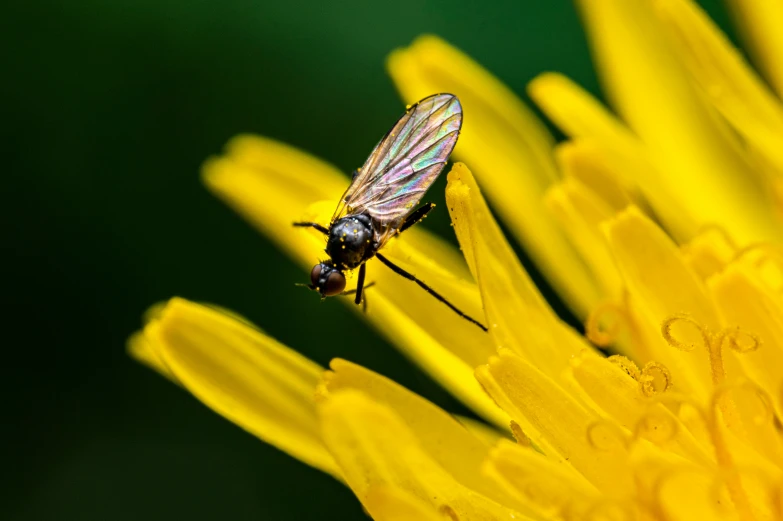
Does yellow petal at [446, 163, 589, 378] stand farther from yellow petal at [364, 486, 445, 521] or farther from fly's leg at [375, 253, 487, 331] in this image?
yellow petal at [364, 486, 445, 521]

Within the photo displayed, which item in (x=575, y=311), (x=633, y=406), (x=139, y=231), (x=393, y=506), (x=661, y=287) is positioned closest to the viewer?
(x=393, y=506)

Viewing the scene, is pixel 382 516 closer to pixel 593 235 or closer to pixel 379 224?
pixel 379 224

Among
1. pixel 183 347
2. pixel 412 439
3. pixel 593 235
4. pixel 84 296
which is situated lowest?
pixel 84 296

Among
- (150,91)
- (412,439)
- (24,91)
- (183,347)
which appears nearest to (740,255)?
(412,439)

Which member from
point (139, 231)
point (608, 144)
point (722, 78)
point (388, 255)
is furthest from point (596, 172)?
point (139, 231)

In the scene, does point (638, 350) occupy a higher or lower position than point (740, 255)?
lower

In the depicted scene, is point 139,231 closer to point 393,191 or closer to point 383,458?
point 393,191
